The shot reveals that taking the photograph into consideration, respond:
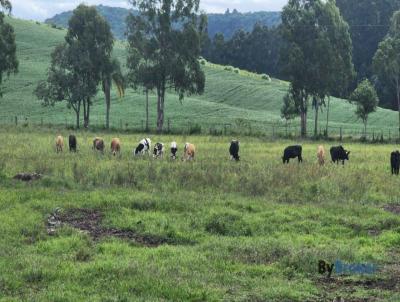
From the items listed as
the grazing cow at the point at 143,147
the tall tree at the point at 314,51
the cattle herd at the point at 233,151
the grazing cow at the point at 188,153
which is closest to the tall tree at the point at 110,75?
the tall tree at the point at 314,51

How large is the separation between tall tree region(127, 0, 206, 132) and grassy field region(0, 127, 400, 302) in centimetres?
3259

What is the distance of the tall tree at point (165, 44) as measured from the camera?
5870 cm

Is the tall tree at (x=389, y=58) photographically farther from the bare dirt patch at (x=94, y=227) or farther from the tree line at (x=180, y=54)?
the bare dirt patch at (x=94, y=227)

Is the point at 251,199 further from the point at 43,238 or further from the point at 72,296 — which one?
the point at 72,296

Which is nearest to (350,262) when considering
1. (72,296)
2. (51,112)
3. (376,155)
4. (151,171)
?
(72,296)

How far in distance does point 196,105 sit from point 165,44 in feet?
102

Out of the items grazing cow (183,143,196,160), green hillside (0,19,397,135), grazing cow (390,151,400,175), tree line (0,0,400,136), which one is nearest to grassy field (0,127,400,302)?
grazing cow (390,151,400,175)

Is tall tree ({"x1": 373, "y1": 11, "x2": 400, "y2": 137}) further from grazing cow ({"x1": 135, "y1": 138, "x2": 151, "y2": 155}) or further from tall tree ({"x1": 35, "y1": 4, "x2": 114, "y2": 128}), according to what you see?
grazing cow ({"x1": 135, "y1": 138, "x2": 151, "y2": 155})

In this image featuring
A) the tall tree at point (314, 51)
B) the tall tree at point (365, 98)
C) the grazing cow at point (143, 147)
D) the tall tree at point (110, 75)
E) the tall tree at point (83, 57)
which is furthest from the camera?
the tall tree at point (365, 98)

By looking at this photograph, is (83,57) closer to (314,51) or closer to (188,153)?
(314,51)

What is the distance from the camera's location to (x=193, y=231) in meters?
15.3

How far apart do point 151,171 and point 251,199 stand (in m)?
5.69

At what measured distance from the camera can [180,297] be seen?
1019 centimetres

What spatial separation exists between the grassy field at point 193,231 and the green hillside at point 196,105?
43181 millimetres
